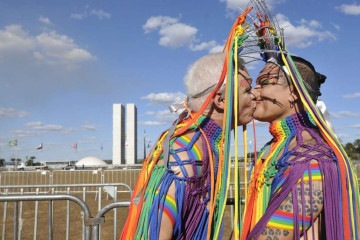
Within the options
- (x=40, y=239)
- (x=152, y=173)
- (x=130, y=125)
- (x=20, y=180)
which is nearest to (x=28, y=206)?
(x=40, y=239)

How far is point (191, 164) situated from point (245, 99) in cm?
40

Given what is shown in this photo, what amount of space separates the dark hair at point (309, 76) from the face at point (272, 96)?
0.24ft

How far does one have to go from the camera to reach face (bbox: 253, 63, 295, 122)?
164 centimetres

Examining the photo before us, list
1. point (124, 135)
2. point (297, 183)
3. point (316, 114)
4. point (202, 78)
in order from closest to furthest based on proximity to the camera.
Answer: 1. point (297, 183)
2. point (316, 114)
3. point (202, 78)
4. point (124, 135)

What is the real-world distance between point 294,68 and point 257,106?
24 centimetres

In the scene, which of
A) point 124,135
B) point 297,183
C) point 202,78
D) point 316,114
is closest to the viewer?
point 297,183

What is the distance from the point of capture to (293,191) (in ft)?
4.54

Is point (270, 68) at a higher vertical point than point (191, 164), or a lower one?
higher

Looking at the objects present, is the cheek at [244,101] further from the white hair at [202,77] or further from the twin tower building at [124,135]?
the twin tower building at [124,135]

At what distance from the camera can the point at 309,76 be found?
1.68m

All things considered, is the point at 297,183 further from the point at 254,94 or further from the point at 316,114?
the point at 254,94

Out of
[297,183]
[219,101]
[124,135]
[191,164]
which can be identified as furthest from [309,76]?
[124,135]

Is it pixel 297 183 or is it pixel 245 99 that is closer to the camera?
pixel 297 183

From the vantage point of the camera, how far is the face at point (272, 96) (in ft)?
5.38
